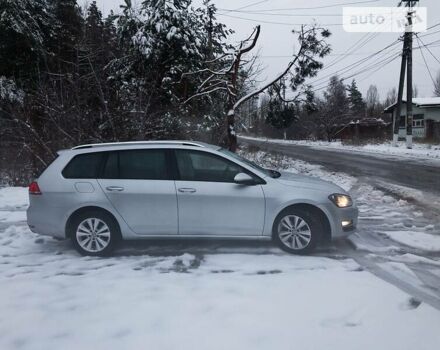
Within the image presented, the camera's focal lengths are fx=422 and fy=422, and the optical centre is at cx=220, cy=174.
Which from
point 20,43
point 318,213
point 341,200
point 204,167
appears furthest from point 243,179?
point 20,43

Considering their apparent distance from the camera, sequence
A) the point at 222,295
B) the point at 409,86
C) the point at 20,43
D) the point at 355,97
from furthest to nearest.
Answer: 1. the point at 355,97
2. the point at 409,86
3. the point at 20,43
4. the point at 222,295

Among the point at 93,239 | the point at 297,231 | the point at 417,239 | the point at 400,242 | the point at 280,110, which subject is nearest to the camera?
the point at 297,231

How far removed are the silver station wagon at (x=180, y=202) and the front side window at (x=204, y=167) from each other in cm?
1

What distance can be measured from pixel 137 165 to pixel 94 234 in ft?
3.57

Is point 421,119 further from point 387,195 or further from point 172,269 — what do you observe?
point 172,269

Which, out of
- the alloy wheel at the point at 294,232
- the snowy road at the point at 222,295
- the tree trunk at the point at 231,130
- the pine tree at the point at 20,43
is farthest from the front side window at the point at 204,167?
the pine tree at the point at 20,43

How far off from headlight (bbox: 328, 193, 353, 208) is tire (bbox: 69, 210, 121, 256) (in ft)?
9.67

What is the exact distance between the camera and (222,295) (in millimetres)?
4184

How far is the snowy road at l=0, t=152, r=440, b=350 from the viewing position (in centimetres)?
337

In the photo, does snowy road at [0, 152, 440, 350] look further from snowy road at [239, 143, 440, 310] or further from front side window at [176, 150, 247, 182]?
front side window at [176, 150, 247, 182]

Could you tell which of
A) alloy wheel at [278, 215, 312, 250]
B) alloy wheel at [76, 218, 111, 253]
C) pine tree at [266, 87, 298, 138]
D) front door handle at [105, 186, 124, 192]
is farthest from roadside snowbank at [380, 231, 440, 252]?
pine tree at [266, 87, 298, 138]

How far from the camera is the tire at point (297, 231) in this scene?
18.1ft

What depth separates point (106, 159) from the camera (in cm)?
586

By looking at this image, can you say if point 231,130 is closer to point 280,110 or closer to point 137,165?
point 280,110
